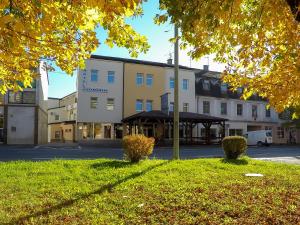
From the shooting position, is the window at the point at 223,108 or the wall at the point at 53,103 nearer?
the window at the point at 223,108

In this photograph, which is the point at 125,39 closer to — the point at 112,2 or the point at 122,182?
the point at 112,2

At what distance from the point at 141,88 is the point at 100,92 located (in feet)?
17.0

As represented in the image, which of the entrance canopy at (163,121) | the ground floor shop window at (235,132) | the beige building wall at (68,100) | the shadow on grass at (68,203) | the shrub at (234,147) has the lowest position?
the shadow on grass at (68,203)

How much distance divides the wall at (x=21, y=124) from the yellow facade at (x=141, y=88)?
1048cm

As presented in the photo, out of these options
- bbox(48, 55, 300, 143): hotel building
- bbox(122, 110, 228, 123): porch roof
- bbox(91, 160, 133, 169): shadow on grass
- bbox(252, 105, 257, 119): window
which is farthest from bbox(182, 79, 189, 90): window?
bbox(91, 160, 133, 169): shadow on grass

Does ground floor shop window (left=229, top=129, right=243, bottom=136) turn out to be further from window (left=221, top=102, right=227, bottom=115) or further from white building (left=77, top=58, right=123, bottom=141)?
white building (left=77, top=58, right=123, bottom=141)

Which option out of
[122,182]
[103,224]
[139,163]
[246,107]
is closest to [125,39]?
[103,224]

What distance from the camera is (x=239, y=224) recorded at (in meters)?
A: 5.83

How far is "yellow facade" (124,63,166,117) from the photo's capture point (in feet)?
143

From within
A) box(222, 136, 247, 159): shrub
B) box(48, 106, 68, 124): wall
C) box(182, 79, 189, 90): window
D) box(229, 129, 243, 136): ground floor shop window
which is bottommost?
box(222, 136, 247, 159): shrub

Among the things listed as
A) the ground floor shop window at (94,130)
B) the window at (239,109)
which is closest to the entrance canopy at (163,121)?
the ground floor shop window at (94,130)

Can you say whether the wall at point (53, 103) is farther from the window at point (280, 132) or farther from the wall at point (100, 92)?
the window at point (280, 132)

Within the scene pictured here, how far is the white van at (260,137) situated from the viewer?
44.5 meters

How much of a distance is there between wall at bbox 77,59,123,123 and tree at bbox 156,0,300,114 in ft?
112
